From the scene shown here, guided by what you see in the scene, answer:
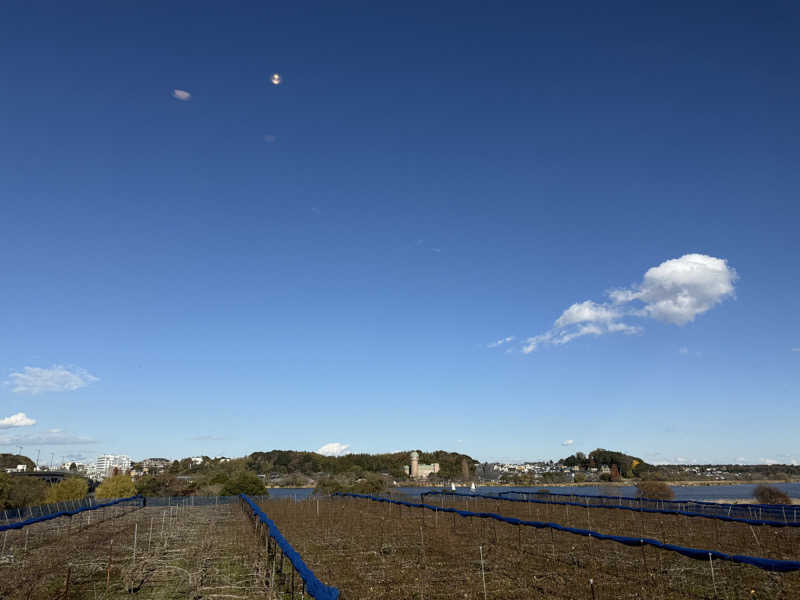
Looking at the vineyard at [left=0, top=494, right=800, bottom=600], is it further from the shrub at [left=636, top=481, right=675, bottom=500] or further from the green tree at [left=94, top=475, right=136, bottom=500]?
the green tree at [left=94, top=475, right=136, bottom=500]

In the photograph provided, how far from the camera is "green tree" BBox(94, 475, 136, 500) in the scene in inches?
3521

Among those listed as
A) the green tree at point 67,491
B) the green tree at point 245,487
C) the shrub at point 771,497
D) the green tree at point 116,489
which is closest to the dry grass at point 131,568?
the green tree at point 245,487

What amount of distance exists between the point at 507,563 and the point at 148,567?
14.5 meters

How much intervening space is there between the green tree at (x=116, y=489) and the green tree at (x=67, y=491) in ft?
13.0

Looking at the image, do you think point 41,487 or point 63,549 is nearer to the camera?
point 63,549

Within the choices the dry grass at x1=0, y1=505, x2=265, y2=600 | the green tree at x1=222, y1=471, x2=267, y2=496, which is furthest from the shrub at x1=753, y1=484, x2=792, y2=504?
the green tree at x1=222, y1=471, x2=267, y2=496

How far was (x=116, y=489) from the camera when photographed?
296 ft

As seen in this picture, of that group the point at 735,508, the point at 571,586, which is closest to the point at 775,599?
the point at 571,586

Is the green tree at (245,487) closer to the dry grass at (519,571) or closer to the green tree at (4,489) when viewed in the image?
the green tree at (4,489)

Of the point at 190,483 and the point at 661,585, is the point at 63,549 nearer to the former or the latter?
the point at 661,585

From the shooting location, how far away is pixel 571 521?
123 ft

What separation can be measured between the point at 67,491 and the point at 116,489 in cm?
835

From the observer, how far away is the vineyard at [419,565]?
50.2ft

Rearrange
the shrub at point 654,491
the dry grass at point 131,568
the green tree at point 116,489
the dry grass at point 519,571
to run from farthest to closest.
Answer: the green tree at point 116,489 → the shrub at point 654,491 → the dry grass at point 131,568 → the dry grass at point 519,571
